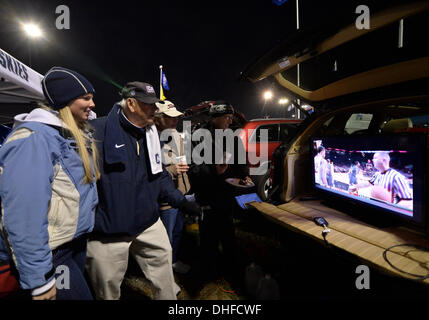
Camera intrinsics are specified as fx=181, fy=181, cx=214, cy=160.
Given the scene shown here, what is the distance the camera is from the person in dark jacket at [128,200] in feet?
4.81

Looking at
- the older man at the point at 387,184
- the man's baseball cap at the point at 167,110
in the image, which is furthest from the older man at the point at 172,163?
the older man at the point at 387,184

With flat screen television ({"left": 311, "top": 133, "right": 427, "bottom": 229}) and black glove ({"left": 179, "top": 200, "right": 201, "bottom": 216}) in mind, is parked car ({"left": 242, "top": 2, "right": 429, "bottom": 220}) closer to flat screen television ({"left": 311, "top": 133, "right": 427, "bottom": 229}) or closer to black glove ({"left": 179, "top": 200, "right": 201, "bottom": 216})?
flat screen television ({"left": 311, "top": 133, "right": 427, "bottom": 229})

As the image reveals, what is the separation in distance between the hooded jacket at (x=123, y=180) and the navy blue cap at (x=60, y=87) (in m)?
0.35

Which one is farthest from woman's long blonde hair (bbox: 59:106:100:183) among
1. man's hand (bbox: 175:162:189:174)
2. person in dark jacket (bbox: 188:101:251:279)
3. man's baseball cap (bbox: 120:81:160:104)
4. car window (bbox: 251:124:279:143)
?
car window (bbox: 251:124:279:143)

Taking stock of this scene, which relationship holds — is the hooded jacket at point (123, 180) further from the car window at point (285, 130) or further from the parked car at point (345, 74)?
the car window at point (285, 130)

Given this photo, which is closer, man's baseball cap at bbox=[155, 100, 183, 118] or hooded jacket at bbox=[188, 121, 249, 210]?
hooded jacket at bbox=[188, 121, 249, 210]

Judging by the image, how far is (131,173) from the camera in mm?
1558

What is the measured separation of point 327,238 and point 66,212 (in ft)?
6.41

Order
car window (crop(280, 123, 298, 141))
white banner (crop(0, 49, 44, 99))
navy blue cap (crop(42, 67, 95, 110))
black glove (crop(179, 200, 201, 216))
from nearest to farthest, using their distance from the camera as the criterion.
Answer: navy blue cap (crop(42, 67, 95, 110))
black glove (crop(179, 200, 201, 216))
white banner (crop(0, 49, 44, 99))
car window (crop(280, 123, 298, 141))

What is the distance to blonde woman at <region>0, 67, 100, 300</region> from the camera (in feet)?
3.03

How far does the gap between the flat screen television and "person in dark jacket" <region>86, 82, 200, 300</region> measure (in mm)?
2027

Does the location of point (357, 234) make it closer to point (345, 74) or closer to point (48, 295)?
point (345, 74)

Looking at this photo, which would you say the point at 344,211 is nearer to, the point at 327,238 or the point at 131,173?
the point at 327,238
